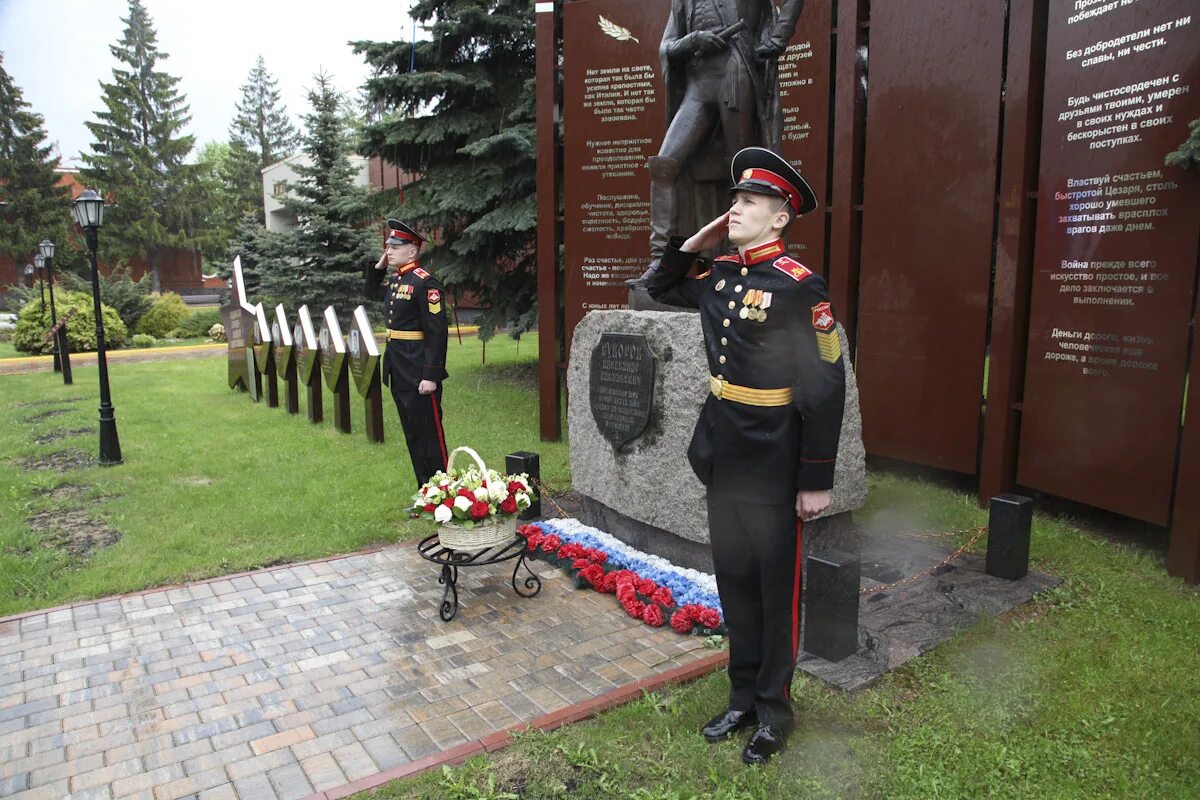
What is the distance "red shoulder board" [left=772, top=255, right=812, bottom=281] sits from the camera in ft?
10.1

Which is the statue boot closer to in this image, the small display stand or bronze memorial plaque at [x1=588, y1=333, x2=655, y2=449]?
bronze memorial plaque at [x1=588, y1=333, x2=655, y2=449]

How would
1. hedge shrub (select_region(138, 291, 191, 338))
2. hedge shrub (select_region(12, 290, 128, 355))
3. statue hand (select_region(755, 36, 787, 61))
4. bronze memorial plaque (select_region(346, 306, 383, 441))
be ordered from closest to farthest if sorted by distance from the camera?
1. statue hand (select_region(755, 36, 787, 61))
2. bronze memorial plaque (select_region(346, 306, 383, 441))
3. hedge shrub (select_region(12, 290, 128, 355))
4. hedge shrub (select_region(138, 291, 191, 338))

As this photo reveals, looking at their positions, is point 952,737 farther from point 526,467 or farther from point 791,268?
point 526,467

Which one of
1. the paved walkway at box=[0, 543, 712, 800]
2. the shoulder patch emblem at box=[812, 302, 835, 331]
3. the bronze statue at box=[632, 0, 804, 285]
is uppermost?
the bronze statue at box=[632, 0, 804, 285]

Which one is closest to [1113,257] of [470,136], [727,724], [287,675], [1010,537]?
[1010,537]

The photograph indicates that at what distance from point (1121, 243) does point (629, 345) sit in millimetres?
3219

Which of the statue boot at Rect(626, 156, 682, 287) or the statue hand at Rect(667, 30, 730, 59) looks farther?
the statue boot at Rect(626, 156, 682, 287)

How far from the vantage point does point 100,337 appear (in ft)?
30.0

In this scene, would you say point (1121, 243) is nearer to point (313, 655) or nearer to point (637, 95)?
point (637, 95)

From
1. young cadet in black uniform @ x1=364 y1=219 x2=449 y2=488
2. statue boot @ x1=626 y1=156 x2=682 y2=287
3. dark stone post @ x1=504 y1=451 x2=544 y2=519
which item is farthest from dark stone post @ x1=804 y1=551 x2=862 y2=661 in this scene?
young cadet in black uniform @ x1=364 y1=219 x2=449 y2=488

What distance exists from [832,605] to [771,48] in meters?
3.28

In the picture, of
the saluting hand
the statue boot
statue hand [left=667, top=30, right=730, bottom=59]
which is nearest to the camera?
the saluting hand

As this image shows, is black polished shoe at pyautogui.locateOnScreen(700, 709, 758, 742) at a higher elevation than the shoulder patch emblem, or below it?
below

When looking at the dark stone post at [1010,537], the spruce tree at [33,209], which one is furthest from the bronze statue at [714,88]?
the spruce tree at [33,209]
